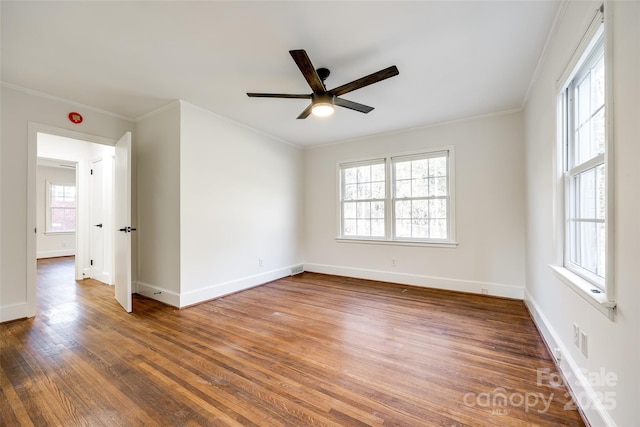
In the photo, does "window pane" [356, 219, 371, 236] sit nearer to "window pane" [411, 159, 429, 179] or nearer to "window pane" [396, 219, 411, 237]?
"window pane" [396, 219, 411, 237]

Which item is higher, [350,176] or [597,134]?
[350,176]

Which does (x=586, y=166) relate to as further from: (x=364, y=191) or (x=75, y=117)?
(x=75, y=117)

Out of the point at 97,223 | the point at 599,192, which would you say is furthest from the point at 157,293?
the point at 599,192

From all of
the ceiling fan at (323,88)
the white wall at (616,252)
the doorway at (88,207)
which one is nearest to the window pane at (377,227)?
the ceiling fan at (323,88)

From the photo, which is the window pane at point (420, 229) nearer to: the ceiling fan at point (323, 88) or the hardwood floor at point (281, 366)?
the hardwood floor at point (281, 366)

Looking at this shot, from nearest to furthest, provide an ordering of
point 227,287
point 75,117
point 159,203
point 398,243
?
point 75,117, point 159,203, point 227,287, point 398,243

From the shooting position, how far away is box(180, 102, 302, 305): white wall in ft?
11.1

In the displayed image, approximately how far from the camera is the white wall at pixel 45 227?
7008 millimetres

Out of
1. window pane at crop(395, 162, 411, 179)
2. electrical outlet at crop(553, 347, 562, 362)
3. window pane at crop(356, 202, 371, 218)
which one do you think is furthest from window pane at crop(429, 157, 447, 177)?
electrical outlet at crop(553, 347, 562, 362)

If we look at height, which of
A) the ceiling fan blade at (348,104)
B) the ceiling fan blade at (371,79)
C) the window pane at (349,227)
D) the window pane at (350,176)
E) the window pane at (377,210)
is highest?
the ceiling fan blade at (371,79)

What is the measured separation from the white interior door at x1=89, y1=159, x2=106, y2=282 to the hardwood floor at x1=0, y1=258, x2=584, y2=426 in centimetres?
134

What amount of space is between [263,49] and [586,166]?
8.32ft

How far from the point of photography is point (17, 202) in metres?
2.91

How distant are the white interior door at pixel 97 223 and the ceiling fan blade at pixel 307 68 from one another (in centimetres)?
433
